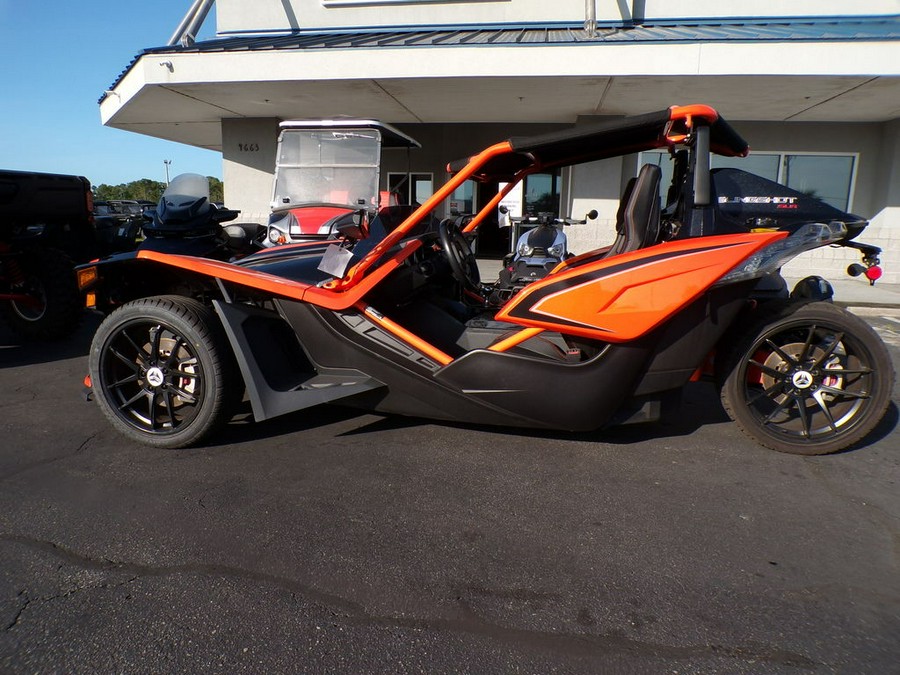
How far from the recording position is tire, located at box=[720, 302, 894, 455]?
263cm

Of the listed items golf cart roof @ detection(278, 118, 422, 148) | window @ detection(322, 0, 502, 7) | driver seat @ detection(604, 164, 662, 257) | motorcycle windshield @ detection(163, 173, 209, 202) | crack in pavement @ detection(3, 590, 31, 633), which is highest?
window @ detection(322, 0, 502, 7)

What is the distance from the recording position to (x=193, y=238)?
4766 mm

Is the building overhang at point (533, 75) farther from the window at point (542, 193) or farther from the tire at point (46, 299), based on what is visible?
the tire at point (46, 299)

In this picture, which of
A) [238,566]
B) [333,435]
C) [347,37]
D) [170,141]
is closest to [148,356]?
[333,435]

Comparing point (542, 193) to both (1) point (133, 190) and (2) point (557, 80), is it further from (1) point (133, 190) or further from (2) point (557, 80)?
(1) point (133, 190)

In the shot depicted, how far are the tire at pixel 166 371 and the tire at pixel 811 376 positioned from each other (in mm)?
2528

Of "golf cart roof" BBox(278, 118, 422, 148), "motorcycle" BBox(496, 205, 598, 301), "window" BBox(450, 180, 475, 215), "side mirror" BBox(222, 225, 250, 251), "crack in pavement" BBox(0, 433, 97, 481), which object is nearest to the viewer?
"crack in pavement" BBox(0, 433, 97, 481)

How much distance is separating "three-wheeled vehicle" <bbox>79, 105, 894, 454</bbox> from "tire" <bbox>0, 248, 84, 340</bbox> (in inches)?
95.8

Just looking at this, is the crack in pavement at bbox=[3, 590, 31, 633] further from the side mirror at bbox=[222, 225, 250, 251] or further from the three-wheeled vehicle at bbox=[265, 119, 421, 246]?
the three-wheeled vehicle at bbox=[265, 119, 421, 246]

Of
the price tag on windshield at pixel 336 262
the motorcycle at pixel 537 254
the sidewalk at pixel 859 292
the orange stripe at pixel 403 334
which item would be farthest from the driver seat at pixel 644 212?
the sidewalk at pixel 859 292

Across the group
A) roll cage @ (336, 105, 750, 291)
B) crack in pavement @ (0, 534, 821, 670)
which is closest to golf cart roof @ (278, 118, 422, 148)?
roll cage @ (336, 105, 750, 291)

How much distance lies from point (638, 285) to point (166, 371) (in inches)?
92.4

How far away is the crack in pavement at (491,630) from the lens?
1542 millimetres

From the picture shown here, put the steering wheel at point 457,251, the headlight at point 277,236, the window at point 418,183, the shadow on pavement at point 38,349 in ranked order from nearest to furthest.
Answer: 1. the steering wheel at point 457,251
2. the shadow on pavement at point 38,349
3. the headlight at point 277,236
4. the window at point 418,183
